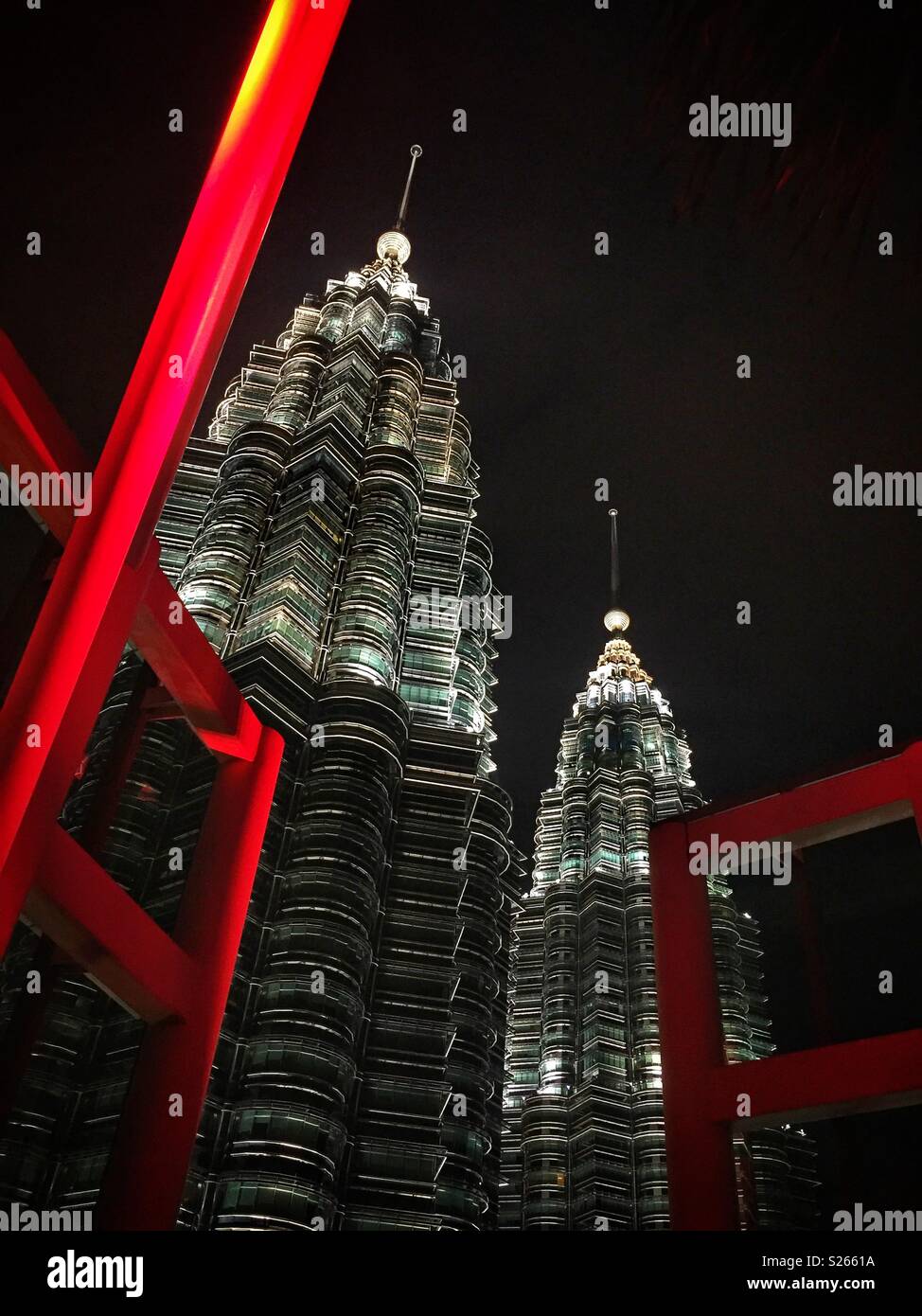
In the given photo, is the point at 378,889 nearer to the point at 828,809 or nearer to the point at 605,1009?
the point at 605,1009

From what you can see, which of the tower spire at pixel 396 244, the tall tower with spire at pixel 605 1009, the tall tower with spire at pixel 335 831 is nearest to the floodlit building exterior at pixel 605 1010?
the tall tower with spire at pixel 605 1009

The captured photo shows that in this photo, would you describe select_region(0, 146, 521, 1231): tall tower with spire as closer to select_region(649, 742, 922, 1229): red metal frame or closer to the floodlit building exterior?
the floodlit building exterior

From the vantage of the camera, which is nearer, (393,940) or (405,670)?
(393,940)

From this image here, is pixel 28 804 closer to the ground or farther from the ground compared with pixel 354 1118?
closer to the ground

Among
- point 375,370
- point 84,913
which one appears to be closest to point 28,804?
point 84,913

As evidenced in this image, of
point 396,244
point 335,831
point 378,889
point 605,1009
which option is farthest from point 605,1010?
point 396,244

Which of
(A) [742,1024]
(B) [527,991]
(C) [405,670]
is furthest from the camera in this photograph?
(B) [527,991]
